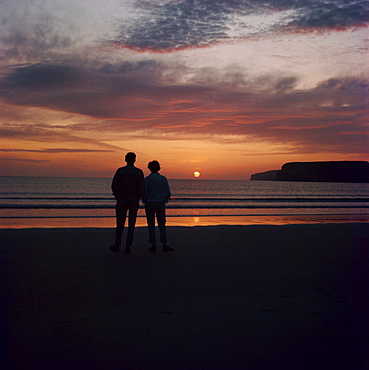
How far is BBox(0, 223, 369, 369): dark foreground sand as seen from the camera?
9.84 feet

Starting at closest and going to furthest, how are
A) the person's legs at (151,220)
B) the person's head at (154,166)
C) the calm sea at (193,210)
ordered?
1. the person's legs at (151,220)
2. the person's head at (154,166)
3. the calm sea at (193,210)

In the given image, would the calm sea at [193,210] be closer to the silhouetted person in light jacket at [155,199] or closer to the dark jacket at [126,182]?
the silhouetted person in light jacket at [155,199]

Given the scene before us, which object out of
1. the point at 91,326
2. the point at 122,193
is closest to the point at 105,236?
the point at 122,193

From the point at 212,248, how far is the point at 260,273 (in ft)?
8.37

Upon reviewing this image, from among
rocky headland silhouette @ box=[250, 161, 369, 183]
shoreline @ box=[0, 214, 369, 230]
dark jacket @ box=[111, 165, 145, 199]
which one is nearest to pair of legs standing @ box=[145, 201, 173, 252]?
dark jacket @ box=[111, 165, 145, 199]

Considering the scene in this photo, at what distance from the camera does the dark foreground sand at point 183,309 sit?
9.84ft

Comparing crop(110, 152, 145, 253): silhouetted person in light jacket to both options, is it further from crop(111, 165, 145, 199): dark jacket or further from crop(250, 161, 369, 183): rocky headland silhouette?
crop(250, 161, 369, 183): rocky headland silhouette

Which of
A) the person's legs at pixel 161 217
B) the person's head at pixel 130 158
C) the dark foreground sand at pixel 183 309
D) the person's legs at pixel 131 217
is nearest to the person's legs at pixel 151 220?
the person's legs at pixel 161 217

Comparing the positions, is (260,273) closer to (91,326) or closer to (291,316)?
(291,316)

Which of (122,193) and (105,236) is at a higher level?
(122,193)

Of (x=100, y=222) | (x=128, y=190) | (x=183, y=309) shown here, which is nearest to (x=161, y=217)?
(x=128, y=190)

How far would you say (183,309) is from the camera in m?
4.16

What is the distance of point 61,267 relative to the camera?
20.7 ft

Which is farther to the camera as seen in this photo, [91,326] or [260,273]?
[260,273]
